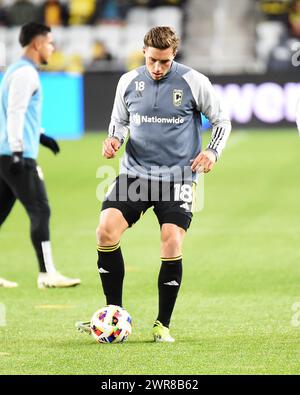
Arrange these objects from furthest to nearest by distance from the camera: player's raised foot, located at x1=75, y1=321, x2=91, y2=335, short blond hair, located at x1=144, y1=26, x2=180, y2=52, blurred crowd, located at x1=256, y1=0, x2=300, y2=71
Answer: blurred crowd, located at x1=256, y1=0, x2=300, y2=71 < player's raised foot, located at x1=75, y1=321, x2=91, y2=335 < short blond hair, located at x1=144, y1=26, x2=180, y2=52

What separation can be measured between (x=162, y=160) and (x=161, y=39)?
840 mm

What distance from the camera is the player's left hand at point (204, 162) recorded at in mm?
7672

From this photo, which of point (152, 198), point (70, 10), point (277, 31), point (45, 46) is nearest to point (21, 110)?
point (45, 46)

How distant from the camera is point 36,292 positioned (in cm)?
1005

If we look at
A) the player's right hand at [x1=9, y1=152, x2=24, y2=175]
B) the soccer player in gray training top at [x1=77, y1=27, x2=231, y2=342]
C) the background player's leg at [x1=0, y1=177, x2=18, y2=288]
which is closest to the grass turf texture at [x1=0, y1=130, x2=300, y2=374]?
the background player's leg at [x1=0, y1=177, x2=18, y2=288]

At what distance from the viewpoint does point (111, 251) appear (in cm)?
782

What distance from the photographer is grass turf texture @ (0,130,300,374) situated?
707 cm

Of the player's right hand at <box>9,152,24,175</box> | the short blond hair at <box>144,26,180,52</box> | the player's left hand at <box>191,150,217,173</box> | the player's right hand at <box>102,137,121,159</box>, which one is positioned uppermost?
the short blond hair at <box>144,26,180,52</box>

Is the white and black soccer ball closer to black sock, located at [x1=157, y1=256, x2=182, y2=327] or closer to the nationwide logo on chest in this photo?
black sock, located at [x1=157, y1=256, x2=182, y2=327]

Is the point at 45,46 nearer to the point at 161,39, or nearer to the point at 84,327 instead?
the point at 161,39

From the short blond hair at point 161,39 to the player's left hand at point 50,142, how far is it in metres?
3.09

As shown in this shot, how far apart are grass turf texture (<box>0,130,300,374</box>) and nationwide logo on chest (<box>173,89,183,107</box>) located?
159cm

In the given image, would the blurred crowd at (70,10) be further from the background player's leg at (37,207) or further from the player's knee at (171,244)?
the player's knee at (171,244)
